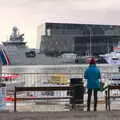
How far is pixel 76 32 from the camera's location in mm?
150125

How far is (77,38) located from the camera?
489 ft

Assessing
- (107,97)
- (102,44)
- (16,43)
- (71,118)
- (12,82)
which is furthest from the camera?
(102,44)

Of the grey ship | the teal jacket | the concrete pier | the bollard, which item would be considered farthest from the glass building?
the concrete pier

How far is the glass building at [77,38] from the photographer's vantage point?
487ft

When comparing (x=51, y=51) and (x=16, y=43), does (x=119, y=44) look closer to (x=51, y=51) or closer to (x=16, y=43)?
(x=51, y=51)

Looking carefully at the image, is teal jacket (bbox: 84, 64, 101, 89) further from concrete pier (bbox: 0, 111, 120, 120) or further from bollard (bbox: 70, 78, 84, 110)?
concrete pier (bbox: 0, 111, 120, 120)

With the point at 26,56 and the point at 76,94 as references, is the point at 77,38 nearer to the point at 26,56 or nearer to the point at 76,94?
the point at 26,56

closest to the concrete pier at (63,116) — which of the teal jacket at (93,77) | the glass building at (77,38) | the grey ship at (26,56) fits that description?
the teal jacket at (93,77)

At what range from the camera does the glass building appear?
148m

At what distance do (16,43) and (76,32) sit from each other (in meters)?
21.5

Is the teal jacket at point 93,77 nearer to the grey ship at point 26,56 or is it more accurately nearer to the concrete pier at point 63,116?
the concrete pier at point 63,116

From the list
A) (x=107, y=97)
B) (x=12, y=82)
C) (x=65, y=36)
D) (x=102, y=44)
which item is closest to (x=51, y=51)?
(x=65, y=36)

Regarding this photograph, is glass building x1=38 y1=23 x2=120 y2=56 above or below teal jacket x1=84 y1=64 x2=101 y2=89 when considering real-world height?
above

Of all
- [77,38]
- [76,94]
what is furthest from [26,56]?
[76,94]
